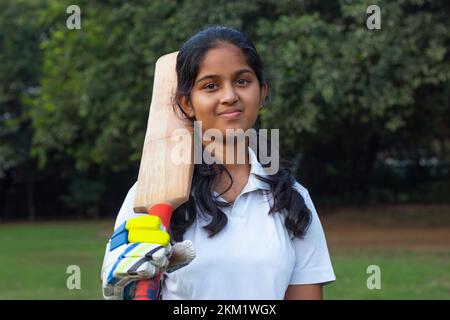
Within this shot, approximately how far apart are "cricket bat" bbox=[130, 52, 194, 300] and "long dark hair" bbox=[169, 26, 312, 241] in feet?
0.19

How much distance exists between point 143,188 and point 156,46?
1239cm

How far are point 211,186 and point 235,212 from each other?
101mm

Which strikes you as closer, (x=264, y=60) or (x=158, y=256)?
(x=158, y=256)

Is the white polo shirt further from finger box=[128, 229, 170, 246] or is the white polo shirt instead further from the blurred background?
the blurred background

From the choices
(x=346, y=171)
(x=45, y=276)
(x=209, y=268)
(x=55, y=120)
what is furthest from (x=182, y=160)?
(x=346, y=171)

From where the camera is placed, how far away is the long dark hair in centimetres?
214

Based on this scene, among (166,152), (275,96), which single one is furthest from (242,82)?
(275,96)

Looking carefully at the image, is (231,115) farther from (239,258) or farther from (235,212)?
(239,258)

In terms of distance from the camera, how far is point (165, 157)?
2.17 meters

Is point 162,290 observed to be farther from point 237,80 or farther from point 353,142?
point 353,142

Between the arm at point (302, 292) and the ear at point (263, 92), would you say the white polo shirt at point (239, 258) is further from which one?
the ear at point (263, 92)

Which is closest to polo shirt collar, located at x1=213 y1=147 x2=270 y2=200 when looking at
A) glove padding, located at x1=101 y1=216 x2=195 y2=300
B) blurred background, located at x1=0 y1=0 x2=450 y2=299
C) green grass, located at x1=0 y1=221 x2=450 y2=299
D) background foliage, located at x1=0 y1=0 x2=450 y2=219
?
glove padding, located at x1=101 y1=216 x2=195 y2=300

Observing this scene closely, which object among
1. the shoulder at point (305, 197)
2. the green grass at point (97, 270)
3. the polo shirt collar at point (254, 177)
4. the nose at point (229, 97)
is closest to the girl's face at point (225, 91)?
the nose at point (229, 97)

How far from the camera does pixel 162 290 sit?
212 cm
